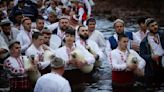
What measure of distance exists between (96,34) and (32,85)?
2656mm

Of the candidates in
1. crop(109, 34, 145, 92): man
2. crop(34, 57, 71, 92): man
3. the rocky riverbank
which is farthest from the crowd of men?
the rocky riverbank

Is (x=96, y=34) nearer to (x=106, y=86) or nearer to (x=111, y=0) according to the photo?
(x=106, y=86)

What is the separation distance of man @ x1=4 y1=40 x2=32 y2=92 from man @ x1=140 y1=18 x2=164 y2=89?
106 inches

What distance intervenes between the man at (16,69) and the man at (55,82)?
259 cm

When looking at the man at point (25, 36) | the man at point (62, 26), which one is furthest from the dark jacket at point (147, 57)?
the man at point (25, 36)

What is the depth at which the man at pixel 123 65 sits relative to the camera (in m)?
10.3

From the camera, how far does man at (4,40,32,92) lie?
9.95 meters

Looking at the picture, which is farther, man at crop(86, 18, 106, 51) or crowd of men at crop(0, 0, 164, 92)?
man at crop(86, 18, 106, 51)

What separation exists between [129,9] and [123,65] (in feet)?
63.7

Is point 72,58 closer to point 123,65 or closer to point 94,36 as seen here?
point 123,65

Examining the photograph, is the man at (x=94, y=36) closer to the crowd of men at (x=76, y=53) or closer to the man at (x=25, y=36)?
the crowd of men at (x=76, y=53)

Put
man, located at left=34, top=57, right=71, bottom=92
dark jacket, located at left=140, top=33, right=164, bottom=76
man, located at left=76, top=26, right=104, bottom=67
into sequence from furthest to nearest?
man, located at left=76, top=26, right=104, bottom=67
dark jacket, located at left=140, top=33, right=164, bottom=76
man, located at left=34, top=57, right=71, bottom=92

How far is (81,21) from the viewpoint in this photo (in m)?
15.5

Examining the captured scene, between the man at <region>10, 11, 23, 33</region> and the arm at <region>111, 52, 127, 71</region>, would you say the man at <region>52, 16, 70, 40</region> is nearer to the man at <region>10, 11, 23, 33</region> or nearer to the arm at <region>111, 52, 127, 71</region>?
the man at <region>10, 11, 23, 33</region>
